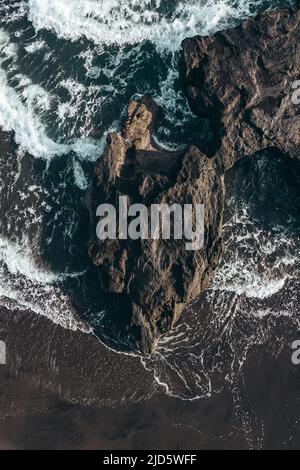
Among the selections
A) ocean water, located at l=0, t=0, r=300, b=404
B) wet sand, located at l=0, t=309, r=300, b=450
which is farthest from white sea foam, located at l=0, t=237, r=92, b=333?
wet sand, located at l=0, t=309, r=300, b=450

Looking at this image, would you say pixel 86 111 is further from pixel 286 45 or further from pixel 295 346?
pixel 295 346

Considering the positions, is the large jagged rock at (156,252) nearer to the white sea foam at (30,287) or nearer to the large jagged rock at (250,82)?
the large jagged rock at (250,82)

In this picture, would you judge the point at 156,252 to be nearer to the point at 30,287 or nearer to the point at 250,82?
the point at 30,287

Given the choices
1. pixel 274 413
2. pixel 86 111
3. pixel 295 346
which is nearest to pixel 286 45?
pixel 86 111

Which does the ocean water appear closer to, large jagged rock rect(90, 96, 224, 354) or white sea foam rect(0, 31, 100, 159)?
white sea foam rect(0, 31, 100, 159)

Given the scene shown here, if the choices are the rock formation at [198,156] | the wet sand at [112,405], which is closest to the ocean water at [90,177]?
the wet sand at [112,405]
